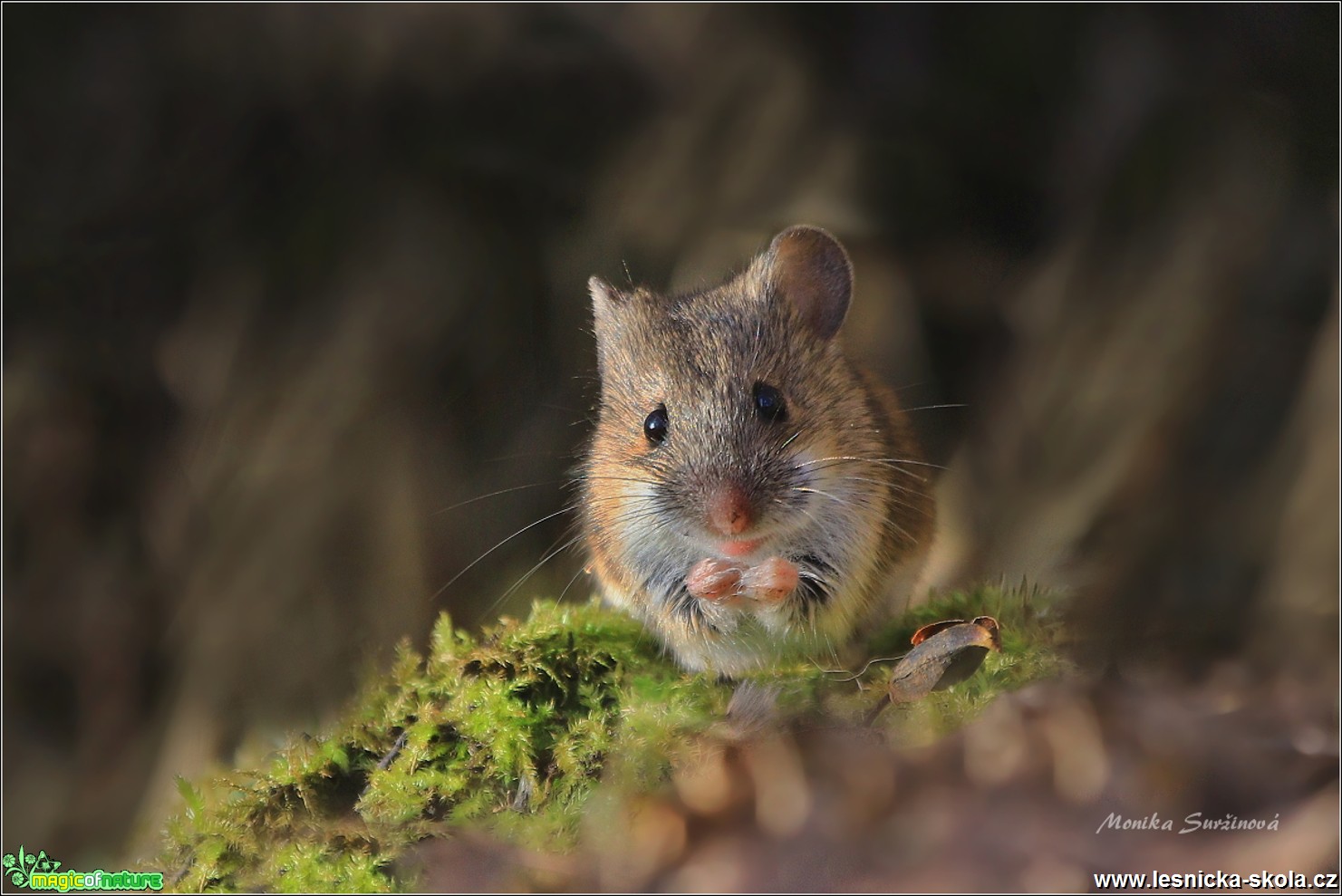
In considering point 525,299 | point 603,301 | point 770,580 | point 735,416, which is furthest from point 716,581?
point 525,299

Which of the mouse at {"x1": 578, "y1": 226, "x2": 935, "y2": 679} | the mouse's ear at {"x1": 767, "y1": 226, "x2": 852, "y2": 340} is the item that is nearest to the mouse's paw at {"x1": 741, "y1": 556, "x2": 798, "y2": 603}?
the mouse at {"x1": 578, "y1": 226, "x2": 935, "y2": 679}

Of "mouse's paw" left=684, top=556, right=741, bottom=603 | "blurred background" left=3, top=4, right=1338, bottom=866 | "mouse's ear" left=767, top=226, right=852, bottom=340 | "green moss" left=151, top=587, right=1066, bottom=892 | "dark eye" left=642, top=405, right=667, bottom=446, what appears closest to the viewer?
"green moss" left=151, top=587, right=1066, bottom=892

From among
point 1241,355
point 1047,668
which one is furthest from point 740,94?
point 1047,668

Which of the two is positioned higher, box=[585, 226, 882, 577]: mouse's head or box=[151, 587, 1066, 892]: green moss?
box=[585, 226, 882, 577]: mouse's head

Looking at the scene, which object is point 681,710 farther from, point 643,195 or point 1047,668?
point 643,195

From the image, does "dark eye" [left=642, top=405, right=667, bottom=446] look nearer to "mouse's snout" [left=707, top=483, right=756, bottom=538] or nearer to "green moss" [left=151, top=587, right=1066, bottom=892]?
"mouse's snout" [left=707, top=483, right=756, bottom=538]

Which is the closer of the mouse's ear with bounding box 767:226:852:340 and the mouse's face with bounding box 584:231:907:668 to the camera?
the mouse's face with bounding box 584:231:907:668

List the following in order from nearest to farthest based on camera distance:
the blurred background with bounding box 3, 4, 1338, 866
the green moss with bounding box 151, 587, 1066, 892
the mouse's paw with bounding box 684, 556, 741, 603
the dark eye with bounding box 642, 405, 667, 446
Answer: the green moss with bounding box 151, 587, 1066, 892, the mouse's paw with bounding box 684, 556, 741, 603, the dark eye with bounding box 642, 405, 667, 446, the blurred background with bounding box 3, 4, 1338, 866
